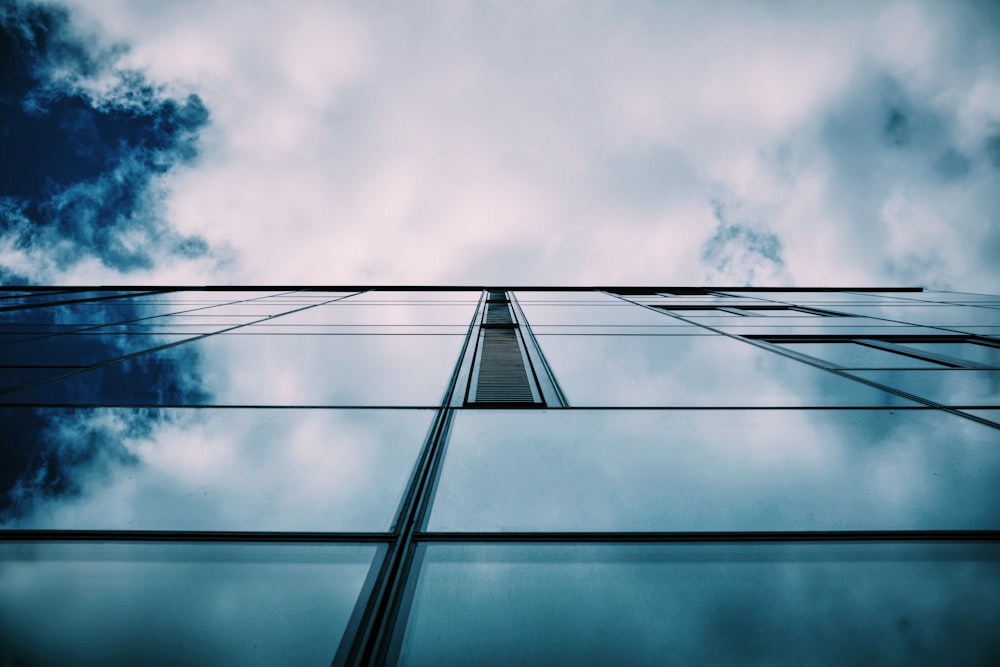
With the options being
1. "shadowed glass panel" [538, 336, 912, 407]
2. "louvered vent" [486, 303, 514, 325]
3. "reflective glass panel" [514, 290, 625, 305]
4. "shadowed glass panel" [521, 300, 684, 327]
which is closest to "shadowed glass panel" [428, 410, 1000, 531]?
"shadowed glass panel" [538, 336, 912, 407]

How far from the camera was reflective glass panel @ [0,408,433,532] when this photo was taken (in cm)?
229

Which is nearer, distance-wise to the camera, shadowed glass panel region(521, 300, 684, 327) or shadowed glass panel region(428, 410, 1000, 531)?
shadowed glass panel region(428, 410, 1000, 531)

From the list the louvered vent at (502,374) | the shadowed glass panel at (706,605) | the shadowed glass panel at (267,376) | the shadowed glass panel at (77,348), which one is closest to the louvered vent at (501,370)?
the louvered vent at (502,374)

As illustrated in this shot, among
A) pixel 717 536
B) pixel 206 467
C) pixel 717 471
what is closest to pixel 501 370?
pixel 717 471

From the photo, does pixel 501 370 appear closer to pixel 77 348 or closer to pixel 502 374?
pixel 502 374

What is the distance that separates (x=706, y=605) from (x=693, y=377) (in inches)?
113

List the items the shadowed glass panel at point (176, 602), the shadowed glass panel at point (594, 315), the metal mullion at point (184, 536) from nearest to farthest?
the shadowed glass panel at point (176, 602)
the metal mullion at point (184, 536)
the shadowed glass panel at point (594, 315)

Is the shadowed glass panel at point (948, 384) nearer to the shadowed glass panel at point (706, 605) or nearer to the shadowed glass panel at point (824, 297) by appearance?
the shadowed glass panel at point (706, 605)

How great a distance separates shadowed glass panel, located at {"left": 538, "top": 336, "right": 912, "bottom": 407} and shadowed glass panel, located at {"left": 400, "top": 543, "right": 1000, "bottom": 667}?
1706 millimetres

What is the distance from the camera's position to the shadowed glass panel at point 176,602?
1.62 meters

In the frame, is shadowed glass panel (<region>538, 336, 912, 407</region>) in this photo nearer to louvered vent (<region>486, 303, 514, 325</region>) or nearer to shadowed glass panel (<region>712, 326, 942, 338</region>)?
shadowed glass panel (<region>712, 326, 942, 338</region>)

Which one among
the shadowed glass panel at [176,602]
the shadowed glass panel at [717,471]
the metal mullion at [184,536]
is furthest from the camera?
the shadowed glass panel at [717,471]

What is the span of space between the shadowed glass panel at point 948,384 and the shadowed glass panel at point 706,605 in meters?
2.29

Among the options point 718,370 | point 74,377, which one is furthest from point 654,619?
point 74,377
